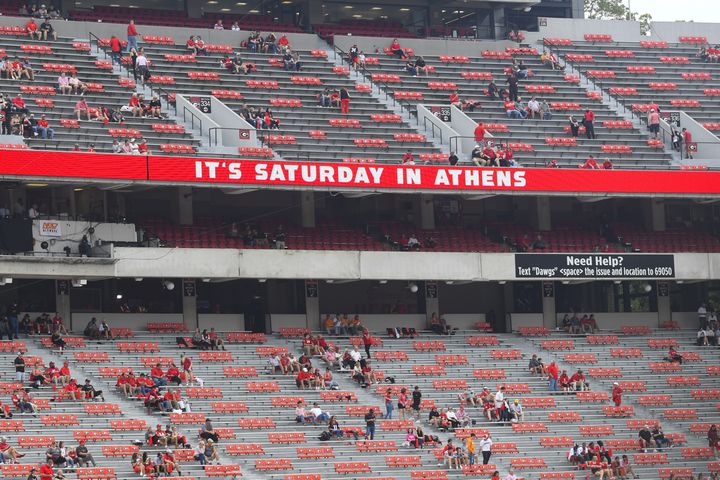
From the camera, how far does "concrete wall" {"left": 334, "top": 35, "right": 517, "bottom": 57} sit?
59.0 meters

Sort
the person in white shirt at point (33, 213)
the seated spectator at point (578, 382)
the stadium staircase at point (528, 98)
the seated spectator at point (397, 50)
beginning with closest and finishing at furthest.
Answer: the person in white shirt at point (33, 213), the seated spectator at point (578, 382), the stadium staircase at point (528, 98), the seated spectator at point (397, 50)

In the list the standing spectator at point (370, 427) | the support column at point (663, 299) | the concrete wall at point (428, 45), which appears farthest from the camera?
the concrete wall at point (428, 45)

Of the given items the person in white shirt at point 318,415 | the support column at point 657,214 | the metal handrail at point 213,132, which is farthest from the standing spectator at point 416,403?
the support column at point 657,214

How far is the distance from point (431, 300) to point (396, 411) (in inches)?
346

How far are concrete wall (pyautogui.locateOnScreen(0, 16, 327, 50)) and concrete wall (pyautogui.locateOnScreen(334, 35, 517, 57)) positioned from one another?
3.58ft

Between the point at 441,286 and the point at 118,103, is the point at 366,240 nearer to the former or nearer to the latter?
the point at 441,286

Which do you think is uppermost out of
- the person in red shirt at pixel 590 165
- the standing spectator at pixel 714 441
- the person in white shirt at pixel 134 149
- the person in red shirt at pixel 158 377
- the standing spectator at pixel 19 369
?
the person in white shirt at pixel 134 149

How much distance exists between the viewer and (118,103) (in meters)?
48.9

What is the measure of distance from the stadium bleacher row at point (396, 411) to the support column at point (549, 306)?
96 cm

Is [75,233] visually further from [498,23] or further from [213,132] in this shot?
[498,23]

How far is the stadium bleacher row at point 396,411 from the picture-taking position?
125 ft

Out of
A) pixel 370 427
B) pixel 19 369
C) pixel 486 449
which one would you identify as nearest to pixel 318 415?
pixel 370 427

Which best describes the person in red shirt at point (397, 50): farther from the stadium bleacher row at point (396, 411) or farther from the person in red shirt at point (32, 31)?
the person in red shirt at point (32, 31)

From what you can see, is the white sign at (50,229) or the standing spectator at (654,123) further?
the standing spectator at (654,123)
